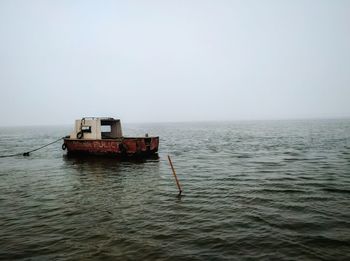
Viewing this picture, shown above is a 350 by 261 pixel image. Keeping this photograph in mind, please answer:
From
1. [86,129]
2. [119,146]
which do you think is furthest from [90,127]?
[119,146]

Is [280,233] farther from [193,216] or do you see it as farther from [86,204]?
[86,204]

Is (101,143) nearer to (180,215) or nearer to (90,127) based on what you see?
(90,127)

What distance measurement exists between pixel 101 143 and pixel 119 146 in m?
1.57

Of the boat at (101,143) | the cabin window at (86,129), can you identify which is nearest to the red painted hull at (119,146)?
the boat at (101,143)

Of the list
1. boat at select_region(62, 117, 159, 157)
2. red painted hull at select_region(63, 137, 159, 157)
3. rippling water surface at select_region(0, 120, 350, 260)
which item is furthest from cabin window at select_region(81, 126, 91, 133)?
rippling water surface at select_region(0, 120, 350, 260)

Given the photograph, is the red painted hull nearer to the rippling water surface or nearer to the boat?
the boat

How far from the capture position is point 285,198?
36.8 ft

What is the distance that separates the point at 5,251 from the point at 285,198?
905cm

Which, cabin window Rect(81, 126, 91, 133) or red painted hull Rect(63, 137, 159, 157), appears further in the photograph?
cabin window Rect(81, 126, 91, 133)

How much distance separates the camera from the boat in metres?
22.8

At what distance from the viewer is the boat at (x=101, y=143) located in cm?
2283

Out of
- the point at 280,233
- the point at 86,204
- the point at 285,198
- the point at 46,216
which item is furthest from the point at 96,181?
the point at 280,233

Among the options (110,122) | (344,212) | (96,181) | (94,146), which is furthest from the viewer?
(110,122)

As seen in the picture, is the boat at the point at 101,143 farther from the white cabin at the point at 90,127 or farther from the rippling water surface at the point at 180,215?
the rippling water surface at the point at 180,215
